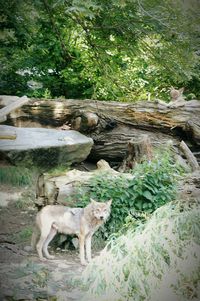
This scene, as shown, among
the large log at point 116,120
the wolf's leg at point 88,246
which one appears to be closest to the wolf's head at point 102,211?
the wolf's leg at point 88,246

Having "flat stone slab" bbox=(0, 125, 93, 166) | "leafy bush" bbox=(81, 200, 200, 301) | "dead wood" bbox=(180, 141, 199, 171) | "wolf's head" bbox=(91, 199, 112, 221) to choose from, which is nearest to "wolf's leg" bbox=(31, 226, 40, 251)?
"wolf's head" bbox=(91, 199, 112, 221)

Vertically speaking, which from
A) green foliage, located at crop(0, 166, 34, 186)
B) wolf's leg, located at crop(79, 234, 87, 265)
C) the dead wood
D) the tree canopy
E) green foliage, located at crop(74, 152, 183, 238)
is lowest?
green foliage, located at crop(0, 166, 34, 186)

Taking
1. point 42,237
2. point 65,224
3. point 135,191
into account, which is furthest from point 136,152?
point 42,237

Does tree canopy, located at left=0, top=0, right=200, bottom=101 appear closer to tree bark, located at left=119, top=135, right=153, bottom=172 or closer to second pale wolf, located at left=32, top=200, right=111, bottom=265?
tree bark, located at left=119, top=135, right=153, bottom=172

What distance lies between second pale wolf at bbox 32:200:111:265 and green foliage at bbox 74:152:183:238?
0.14 m

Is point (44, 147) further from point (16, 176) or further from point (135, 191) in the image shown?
point (135, 191)

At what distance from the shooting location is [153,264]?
2016 mm

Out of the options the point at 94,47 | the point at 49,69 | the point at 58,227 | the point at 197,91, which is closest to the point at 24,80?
the point at 49,69

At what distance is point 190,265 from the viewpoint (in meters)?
1.92

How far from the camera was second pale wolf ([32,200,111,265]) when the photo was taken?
8.49 feet

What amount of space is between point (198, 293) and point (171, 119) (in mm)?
2275

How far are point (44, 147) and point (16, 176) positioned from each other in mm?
272

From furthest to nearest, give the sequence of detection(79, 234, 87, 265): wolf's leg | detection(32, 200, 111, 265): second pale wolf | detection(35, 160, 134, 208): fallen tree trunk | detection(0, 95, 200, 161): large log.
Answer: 1. detection(0, 95, 200, 161): large log
2. detection(35, 160, 134, 208): fallen tree trunk
3. detection(32, 200, 111, 265): second pale wolf
4. detection(79, 234, 87, 265): wolf's leg

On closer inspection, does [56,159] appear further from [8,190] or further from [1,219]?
[1,219]
